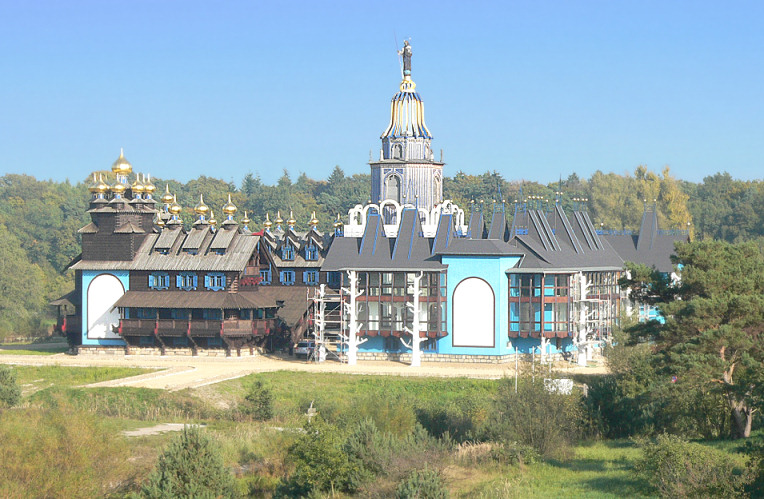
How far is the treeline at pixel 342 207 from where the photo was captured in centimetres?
9746

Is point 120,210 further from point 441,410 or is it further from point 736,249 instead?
point 736,249

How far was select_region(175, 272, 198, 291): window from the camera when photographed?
201ft

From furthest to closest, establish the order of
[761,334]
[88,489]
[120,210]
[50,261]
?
[50,261]
[120,210]
[761,334]
[88,489]

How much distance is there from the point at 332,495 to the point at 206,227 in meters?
31.7

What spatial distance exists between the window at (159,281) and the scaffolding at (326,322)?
21.4 feet

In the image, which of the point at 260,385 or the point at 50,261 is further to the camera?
the point at 50,261

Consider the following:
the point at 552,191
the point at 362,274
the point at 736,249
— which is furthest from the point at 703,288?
the point at 552,191

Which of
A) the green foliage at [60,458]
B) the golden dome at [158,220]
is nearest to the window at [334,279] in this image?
the golden dome at [158,220]

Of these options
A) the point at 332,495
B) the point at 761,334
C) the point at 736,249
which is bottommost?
the point at 332,495

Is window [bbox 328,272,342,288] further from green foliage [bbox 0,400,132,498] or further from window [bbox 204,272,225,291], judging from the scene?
green foliage [bbox 0,400,132,498]

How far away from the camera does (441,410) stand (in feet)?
149

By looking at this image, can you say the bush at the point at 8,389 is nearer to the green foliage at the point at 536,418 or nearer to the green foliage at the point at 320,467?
the green foliage at the point at 320,467

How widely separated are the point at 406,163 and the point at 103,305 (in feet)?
60.2

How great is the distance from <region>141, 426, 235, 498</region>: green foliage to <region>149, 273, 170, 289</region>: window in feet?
93.5
